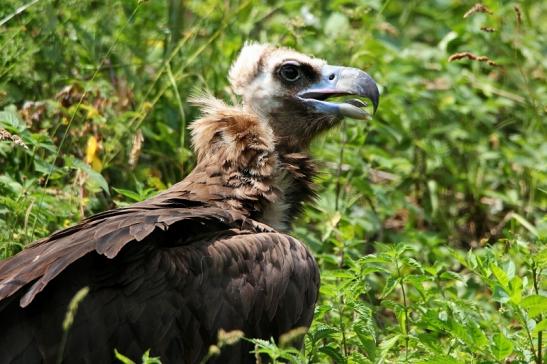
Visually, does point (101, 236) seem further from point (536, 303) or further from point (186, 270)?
point (536, 303)

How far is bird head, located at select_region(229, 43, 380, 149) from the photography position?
6.46 meters

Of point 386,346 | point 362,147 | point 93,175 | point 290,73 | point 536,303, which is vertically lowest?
point 362,147

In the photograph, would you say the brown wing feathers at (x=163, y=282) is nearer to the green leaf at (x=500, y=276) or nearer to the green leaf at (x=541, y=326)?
the green leaf at (x=500, y=276)

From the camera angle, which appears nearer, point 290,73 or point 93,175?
point 93,175

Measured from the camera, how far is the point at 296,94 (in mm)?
6535

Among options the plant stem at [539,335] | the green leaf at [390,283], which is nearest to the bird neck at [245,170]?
the green leaf at [390,283]

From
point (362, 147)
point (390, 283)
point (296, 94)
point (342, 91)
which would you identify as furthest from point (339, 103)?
point (362, 147)

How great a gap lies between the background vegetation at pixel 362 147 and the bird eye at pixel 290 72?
1.42 ft

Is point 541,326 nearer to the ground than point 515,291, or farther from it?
nearer to the ground

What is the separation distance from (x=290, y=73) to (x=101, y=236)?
77.2 inches

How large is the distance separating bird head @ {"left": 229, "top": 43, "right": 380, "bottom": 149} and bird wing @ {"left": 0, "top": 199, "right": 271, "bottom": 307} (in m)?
0.98

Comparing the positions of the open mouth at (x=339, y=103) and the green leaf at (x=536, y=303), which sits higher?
the open mouth at (x=339, y=103)

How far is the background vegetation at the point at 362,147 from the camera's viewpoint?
18.2ft

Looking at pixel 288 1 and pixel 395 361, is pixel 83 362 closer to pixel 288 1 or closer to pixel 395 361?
pixel 395 361
